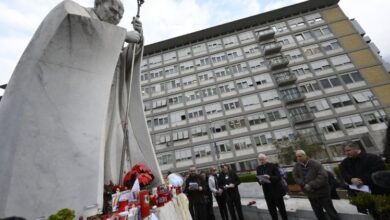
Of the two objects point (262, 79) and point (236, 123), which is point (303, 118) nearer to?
point (262, 79)

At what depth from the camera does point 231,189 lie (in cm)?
482

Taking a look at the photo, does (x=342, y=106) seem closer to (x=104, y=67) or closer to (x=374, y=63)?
(x=374, y=63)

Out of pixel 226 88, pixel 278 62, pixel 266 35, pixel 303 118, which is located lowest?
pixel 303 118

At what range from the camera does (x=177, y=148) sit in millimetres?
24734

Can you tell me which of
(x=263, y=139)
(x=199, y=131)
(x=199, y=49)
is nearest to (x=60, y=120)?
(x=199, y=131)

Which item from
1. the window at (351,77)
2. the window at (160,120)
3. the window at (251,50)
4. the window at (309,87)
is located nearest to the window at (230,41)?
the window at (251,50)

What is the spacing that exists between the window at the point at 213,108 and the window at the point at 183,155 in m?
5.89

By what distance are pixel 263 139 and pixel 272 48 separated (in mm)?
13297

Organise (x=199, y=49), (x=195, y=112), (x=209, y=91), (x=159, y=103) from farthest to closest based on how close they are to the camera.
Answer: (x=199, y=49)
(x=159, y=103)
(x=209, y=91)
(x=195, y=112)

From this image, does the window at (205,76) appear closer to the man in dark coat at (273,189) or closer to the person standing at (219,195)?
the person standing at (219,195)

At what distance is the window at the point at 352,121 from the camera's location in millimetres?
22094

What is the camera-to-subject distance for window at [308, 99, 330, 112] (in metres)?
23.7

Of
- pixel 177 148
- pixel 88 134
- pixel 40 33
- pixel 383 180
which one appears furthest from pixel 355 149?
pixel 177 148

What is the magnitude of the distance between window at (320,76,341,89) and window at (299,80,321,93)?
797 millimetres
